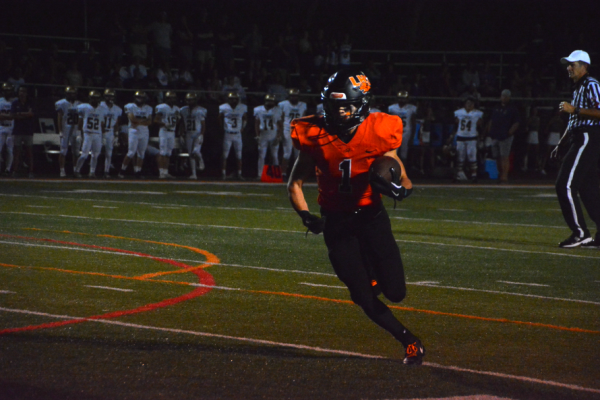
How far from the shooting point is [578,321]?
6.09 metres

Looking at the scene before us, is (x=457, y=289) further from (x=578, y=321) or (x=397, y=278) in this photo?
(x=397, y=278)

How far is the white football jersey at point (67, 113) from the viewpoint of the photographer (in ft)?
66.4

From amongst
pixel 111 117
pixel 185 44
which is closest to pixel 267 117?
pixel 111 117

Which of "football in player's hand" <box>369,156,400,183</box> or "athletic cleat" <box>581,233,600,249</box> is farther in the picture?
"athletic cleat" <box>581,233,600,249</box>

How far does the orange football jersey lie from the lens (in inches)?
195

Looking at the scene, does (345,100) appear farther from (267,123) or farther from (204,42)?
(204,42)

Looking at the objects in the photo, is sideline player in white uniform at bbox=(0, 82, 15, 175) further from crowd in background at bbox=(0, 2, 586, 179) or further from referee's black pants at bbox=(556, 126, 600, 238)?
referee's black pants at bbox=(556, 126, 600, 238)

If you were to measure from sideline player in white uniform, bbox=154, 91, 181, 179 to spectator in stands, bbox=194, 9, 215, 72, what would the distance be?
384cm

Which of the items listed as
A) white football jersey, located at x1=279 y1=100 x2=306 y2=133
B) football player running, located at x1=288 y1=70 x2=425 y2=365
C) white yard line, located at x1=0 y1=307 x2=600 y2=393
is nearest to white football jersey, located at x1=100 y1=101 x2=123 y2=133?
white football jersey, located at x1=279 y1=100 x2=306 y2=133

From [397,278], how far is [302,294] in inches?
86.2

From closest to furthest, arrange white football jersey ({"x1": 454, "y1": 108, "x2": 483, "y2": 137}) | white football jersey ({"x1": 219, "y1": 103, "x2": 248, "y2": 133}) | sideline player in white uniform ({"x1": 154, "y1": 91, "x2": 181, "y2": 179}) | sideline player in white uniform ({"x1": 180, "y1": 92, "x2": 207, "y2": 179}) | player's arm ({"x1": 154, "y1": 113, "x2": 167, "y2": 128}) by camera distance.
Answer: player's arm ({"x1": 154, "y1": 113, "x2": 167, "y2": 128})
sideline player in white uniform ({"x1": 154, "y1": 91, "x2": 181, "y2": 179})
white football jersey ({"x1": 454, "y1": 108, "x2": 483, "y2": 137})
sideline player in white uniform ({"x1": 180, "y1": 92, "x2": 207, "y2": 179})
white football jersey ({"x1": 219, "y1": 103, "x2": 248, "y2": 133})

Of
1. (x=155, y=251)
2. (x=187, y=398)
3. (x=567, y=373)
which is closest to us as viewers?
(x=187, y=398)

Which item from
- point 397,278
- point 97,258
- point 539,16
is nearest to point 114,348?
point 397,278

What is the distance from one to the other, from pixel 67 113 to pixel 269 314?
600 inches
